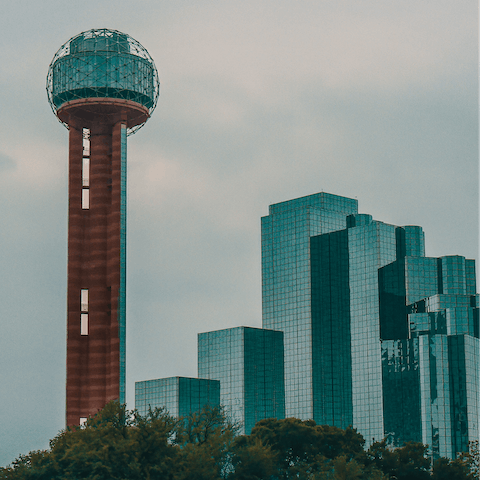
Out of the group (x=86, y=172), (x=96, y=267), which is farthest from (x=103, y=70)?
(x=96, y=267)

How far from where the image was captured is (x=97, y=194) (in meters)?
146

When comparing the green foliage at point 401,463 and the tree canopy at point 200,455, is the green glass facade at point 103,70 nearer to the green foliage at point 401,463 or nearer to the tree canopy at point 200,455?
the tree canopy at point 200,455

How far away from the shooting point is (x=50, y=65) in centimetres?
15950

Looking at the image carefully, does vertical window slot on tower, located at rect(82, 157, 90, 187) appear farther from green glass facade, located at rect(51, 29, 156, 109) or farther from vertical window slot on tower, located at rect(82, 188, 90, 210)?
green glass facade, located at rect(51, 29, 156, 109)

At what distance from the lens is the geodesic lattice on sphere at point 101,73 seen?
149625mm

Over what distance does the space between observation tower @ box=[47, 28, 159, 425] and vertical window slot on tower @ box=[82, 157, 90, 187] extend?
0.46 ft

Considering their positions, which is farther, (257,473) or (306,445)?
(306,445)

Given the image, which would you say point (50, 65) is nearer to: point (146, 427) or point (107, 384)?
point (107, 384)

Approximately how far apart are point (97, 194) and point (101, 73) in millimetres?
19601

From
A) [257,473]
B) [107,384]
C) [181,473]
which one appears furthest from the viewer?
[107,384]

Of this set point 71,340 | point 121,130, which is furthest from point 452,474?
point 121,130

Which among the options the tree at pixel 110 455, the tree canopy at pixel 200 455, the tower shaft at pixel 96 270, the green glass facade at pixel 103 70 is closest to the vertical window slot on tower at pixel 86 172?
the tower shaft at pixel 96 270

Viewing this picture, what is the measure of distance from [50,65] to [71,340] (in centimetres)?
4762

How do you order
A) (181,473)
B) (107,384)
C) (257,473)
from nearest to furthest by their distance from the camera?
1. (181,473)
2. (257,473)
3. (107,384)
